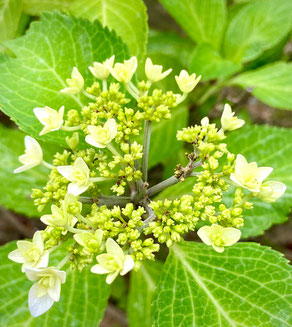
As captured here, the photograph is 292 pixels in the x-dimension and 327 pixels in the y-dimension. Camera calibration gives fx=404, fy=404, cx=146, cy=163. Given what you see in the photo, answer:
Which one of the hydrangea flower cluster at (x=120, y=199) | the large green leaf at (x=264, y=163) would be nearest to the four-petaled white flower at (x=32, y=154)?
the hydrangea flower cluster at (x=120, y=199)

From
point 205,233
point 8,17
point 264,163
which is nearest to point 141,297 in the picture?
point 264,163

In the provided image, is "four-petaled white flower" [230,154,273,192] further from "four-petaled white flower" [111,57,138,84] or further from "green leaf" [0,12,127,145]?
"green leaf" [0,12,127,145]

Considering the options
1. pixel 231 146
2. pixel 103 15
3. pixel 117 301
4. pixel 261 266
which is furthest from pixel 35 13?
pixel 117 301

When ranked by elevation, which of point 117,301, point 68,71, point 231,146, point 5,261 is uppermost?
Answer: point 68,71

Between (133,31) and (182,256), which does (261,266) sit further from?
(133,31)

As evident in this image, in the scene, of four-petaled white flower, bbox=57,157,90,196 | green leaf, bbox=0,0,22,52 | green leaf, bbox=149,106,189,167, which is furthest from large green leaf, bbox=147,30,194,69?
four-petaled white flower, bbox=57,157,90,196

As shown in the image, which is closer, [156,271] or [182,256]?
[182,256]
